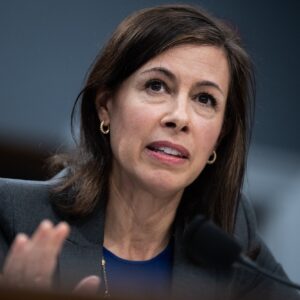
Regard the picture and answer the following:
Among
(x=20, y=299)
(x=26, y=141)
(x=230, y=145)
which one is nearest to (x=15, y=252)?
(x=20, y=299)

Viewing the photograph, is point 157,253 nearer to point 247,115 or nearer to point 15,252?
point 247,115

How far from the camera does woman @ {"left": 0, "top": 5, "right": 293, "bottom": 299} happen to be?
1.68 meters

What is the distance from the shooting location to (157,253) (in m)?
1.83

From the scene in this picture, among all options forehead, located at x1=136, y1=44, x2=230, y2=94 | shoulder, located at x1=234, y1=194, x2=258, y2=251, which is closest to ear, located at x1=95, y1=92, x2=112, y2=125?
forehead, located at x1=136, y1=44, x2=230, y2=94

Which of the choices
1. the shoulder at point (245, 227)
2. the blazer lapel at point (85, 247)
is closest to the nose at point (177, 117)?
the blazer lapel at point (85, 247)

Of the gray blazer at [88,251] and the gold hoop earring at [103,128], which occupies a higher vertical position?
the gold hoop earring at [103,128]

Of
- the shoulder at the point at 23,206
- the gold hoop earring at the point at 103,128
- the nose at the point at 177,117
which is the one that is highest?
the nose at the point at 177,117

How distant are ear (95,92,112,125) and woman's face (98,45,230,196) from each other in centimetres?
3

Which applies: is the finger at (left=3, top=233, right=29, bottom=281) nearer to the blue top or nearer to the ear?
the blue top

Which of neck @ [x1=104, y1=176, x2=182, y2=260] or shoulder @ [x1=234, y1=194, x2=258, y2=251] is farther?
shoulder @ [x1=234, y1=194, x2=258, y2=251]

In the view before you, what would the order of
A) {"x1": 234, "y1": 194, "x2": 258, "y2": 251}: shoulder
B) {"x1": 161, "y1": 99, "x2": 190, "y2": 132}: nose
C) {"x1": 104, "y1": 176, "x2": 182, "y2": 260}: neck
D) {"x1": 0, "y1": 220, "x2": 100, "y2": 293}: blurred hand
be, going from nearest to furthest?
{"x1": 0, "y1": 220, "x2": 100, "y2": 293}: blurred hand → {"x1": 161, "y1": 99, "x2": 190, "y2": 132}: nose → {"x1": 104, "y1": 176, "x2": 182, "y2": 260}: neck → {"x1": 234, "y1": 194, "x2": 258, "y2": 251}: shoulder

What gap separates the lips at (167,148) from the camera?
5.43 ft

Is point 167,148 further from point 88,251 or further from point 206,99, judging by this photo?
point 88,251

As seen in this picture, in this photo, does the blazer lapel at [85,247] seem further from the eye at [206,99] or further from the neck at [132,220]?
the eye at [206,99]
